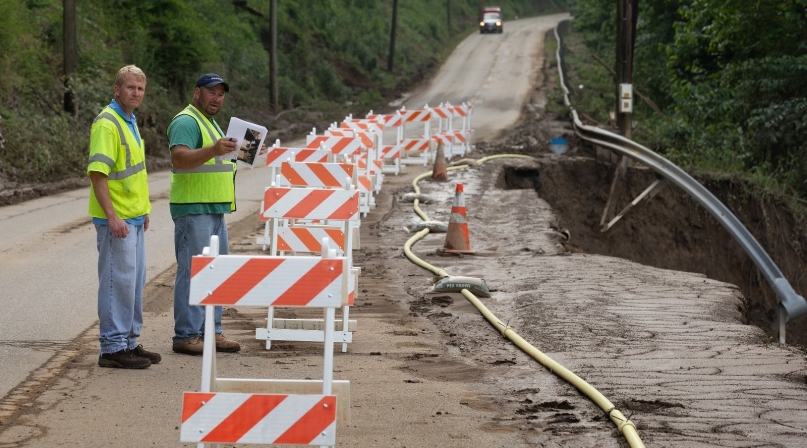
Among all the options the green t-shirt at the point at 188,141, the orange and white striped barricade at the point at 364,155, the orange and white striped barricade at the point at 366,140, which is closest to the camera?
the green t-shirt at the point at 188,141

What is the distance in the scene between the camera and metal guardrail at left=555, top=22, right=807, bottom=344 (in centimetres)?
1227

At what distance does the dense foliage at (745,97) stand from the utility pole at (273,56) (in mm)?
15587

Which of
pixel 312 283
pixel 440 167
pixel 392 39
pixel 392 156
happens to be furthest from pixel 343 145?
pixel 392 39

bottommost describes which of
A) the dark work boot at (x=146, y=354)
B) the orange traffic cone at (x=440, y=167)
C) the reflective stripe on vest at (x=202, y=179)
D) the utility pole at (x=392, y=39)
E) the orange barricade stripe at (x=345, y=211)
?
the dark work boot at (x=146, y=354)

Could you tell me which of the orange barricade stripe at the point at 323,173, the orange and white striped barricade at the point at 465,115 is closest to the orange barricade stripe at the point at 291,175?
the orange barricade stripe at the point at 323,173

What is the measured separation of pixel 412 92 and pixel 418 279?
40447 mm

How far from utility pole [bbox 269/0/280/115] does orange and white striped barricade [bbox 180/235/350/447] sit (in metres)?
35.5

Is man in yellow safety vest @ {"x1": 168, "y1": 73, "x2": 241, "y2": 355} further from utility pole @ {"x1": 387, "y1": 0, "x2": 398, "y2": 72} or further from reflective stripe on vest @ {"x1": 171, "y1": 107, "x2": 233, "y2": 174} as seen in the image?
utility pole @ {"x1": 387, "y1": 0, "x2": 398, "y2": 72}

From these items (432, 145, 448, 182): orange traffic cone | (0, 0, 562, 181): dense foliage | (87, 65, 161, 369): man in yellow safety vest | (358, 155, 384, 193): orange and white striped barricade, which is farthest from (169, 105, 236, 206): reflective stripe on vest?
(432, 145, 448, 182): orange traffic cone

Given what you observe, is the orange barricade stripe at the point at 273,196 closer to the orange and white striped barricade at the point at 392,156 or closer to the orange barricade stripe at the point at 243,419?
the orange barricade stripe at the point at 243,419

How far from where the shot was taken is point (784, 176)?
22.8 m

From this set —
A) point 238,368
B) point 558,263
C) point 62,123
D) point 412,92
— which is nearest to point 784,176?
point 558,263

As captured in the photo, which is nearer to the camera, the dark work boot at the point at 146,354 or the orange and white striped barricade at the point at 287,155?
the dark work boot at the point at 146,354

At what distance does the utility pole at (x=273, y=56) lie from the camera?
39.6m
